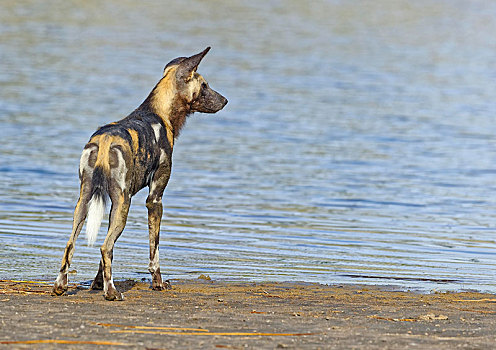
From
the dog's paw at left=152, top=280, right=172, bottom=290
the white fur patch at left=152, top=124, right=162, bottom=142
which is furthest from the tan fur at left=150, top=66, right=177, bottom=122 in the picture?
the dog's paw at left=152, top=280, right=172, bottom=290

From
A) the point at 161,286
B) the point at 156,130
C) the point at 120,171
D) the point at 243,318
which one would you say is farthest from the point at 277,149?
the point at 243,318

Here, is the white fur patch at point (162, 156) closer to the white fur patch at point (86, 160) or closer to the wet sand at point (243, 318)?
the white fur patch at point (86, 160)

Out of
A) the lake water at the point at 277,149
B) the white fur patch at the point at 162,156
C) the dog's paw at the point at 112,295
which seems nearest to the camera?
the dog's paw at the point at 112,295

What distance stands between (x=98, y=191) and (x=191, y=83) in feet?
6.28

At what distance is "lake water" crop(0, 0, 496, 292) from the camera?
10945 millimetres

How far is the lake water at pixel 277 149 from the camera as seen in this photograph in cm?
1095

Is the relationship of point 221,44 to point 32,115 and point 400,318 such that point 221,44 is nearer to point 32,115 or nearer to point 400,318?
point 32,115

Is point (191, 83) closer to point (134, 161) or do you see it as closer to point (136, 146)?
point (136, 146)

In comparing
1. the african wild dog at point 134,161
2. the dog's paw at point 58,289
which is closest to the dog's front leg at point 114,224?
the african wild dog at point 134,161

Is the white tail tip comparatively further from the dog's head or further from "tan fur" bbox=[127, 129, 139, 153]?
the dog's head

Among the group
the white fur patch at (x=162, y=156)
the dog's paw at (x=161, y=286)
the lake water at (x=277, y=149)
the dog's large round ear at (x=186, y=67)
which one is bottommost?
the lake water at (x=277, y=149)

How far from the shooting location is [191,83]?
9555 mm

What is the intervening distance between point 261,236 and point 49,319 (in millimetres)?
5660

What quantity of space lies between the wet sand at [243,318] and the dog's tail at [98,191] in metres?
0.59
